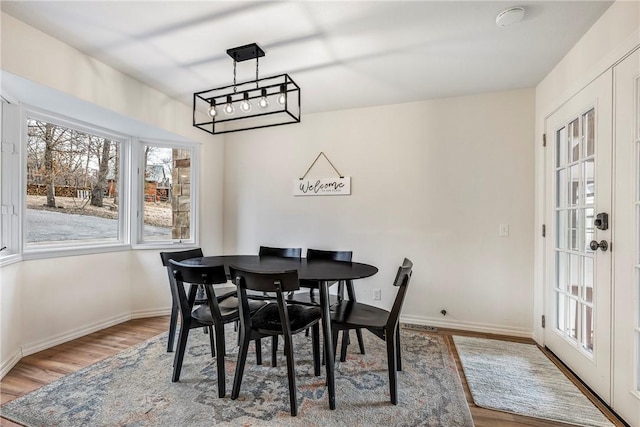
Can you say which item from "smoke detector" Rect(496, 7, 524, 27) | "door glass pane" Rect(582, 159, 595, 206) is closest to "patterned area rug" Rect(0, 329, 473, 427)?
"door glass pane" Rect(582, 159, 595, 206)

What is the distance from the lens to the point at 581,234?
2131mm

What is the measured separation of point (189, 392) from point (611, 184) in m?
2.82

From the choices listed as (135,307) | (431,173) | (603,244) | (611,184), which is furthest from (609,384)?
(135,307)

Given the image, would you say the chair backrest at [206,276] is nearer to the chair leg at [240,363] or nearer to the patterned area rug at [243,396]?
the chair leg at [240,363]

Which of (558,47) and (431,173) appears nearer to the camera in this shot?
(558,47)

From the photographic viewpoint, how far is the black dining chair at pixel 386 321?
1.79 metres

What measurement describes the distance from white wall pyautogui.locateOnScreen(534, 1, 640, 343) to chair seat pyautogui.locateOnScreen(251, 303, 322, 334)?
212cm

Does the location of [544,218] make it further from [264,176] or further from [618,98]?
[264,176]

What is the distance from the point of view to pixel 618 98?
5.70ft

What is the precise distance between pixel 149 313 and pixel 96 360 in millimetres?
1064

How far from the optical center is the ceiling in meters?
1.82

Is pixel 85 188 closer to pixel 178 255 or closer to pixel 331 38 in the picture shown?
pixel 178 255

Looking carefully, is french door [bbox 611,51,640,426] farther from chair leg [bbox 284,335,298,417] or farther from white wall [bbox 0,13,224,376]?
white wall [bbox 0,13,224,376]

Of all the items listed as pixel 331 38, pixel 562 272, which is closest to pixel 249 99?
pixel 331 38
